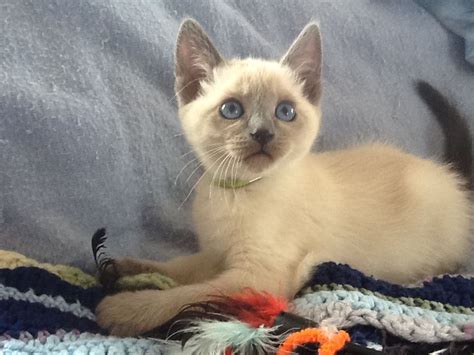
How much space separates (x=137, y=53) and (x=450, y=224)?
741 mm

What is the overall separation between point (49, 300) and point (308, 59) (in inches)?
24.1

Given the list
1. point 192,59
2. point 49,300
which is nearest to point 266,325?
point 49,300

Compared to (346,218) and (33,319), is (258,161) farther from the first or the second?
(33,319)

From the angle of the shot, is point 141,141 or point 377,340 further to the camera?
point 141,141

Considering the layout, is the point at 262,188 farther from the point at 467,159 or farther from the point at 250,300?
the point at 467,159

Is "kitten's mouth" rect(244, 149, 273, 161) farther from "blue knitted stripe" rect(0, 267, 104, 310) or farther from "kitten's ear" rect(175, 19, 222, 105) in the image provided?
"blue knitted stripe" rect(0, 267, 104, 310)

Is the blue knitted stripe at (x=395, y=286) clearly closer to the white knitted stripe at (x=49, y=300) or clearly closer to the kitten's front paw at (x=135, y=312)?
the kitten's front paw at (x=135, y=312)

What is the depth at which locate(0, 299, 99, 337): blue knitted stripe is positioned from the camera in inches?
31.8

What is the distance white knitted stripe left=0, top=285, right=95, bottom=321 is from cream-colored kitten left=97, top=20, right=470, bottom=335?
0.03m

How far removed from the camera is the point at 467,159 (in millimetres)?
1422

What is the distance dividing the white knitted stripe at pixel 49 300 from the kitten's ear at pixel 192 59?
41 cm

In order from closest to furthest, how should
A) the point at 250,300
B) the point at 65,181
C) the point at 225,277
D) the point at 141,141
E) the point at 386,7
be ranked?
the point at 250,300 → the point at 225,277 → the point at 65,181 → the point at 141,141 → the point at 386,7

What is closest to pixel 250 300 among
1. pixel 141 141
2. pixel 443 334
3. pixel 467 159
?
pixel 443 334

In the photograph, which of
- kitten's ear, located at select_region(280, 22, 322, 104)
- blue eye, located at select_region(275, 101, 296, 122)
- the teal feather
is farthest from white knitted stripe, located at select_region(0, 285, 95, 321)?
kitten's ear, located at select_region(280, 22, 322, 104)
